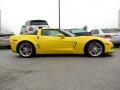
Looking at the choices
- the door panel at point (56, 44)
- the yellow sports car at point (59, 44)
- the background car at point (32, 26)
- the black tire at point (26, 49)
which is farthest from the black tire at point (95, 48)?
the background car at point (32, 26)

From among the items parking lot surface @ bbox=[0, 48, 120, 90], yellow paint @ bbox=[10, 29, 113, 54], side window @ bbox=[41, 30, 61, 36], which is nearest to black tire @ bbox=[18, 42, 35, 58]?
yellow paint @ bbox=[10, 29, 113, 54]

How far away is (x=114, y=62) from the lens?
1208cm

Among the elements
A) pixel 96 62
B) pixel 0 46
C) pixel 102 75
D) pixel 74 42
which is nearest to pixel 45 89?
pixel 102 75

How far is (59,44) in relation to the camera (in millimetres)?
14234

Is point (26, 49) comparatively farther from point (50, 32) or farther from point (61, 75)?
point (61, 75)

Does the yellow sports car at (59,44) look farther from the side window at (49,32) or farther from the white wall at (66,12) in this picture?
the white wall at (66,12)

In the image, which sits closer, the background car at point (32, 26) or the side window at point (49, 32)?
the side window at point (49, 32)

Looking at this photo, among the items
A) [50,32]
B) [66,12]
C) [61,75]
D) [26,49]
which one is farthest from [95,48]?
[66,12]

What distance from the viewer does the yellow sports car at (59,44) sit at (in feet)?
46.0

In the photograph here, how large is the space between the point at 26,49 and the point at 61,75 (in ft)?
17.0

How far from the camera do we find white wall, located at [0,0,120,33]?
98.6 ft

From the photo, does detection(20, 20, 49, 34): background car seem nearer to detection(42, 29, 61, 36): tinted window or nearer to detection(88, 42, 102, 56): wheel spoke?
detection(42, 29, 61, 36): tinted window

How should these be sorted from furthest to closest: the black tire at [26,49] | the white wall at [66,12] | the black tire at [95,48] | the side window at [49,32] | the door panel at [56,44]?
the white wall at [66,12] < the side window at [49,32] < the black tire at [26,49] < the door panel at [56,44] < the black tire at [95,48]

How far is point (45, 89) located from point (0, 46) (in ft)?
40.8
